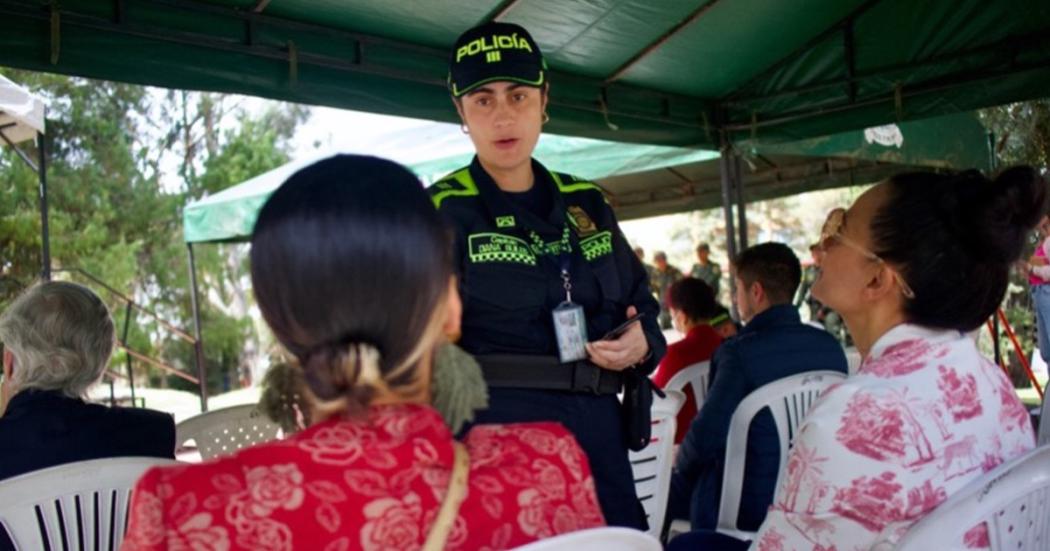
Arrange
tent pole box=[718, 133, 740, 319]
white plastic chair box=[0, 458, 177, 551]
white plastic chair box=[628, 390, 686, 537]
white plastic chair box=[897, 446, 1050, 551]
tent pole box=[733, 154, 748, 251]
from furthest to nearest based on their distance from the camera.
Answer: tent pole box=[733, 154, 748, 251] < tent pole box=[718, 133, 740, 319] < white plastic chair box=[628, 390, 686, 537] < white plastic chair box=[0, 458, 177, 551] < white plastic chair box=[897, 446, 1050, 551]

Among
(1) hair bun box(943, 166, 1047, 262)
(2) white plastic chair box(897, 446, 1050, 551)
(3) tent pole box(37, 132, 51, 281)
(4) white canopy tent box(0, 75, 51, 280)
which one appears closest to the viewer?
(2) white plastic chair box(897, 446, 1050, 551)

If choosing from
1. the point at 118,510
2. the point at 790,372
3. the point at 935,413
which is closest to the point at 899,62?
the point at 790,372

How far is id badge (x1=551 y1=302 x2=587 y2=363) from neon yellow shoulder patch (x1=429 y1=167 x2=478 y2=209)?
1.07 ft

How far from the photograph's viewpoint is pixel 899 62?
454 cm

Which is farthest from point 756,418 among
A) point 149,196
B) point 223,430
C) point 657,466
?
point 149,196

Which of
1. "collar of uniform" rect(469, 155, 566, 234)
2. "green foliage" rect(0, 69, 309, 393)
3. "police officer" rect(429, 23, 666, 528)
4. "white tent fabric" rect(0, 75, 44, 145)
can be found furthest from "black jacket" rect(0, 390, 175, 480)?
"green foliage" rect(0, 69, 309, 393)

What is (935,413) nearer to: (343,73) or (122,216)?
(343,73)

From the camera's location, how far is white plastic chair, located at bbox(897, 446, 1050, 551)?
1.17 meters

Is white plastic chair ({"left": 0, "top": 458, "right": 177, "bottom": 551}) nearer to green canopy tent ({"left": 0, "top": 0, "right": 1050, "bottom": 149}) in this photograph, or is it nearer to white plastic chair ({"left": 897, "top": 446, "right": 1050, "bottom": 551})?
white plastic chair ({"left": 897, "top": 446, "right": 1050, "bottom": 551})

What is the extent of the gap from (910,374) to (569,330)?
2.19ft

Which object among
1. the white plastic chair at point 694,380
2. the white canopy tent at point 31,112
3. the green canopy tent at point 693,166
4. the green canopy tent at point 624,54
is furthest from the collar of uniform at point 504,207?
the white canopy tent at point 31,112

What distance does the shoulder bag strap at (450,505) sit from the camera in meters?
0.88

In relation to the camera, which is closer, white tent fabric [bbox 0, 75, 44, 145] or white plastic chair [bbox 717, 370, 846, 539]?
white plastic chair [bbox 717, 370, 846, 539]

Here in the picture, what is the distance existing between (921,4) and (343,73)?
2813 millimetres
